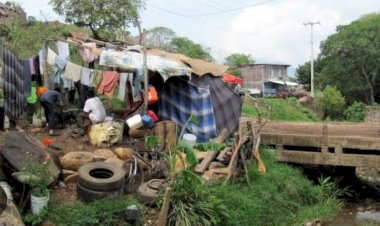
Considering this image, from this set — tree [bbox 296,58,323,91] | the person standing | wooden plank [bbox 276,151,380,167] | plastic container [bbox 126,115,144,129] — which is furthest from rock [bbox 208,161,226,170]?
tree [bbox 296,58,323,91]

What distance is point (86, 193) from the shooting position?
700cm

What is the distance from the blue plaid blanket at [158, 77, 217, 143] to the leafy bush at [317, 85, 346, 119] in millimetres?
25456

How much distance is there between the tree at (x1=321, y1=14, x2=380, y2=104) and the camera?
3656 centimetres

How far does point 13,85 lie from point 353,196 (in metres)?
8.95

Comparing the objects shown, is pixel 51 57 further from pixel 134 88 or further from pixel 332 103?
pixel 332 103

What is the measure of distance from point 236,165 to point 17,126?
584cm

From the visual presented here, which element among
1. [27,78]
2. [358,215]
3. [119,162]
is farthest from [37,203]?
[358,215]

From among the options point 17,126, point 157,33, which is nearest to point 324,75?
point 157,33

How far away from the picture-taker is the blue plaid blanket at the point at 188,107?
1243 cm

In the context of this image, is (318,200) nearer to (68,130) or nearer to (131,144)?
(131,144)

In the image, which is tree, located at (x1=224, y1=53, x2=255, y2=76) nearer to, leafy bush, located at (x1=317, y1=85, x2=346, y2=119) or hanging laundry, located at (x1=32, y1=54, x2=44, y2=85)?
leafy bush, located at (x1=317, y1=85, x2=346, y2=119)

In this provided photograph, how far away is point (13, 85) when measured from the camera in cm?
1143

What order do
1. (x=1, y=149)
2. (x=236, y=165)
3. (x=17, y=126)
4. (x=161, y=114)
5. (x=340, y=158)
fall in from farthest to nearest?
1. (x=161, y=114)
2. (x=17, y=126)
3. (x=340, y=158)
4. (x=236, y=165)
5. (x=1, y=149)

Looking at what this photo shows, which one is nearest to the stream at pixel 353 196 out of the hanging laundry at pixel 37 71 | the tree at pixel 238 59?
the hanging laundry at pixel 37 71
